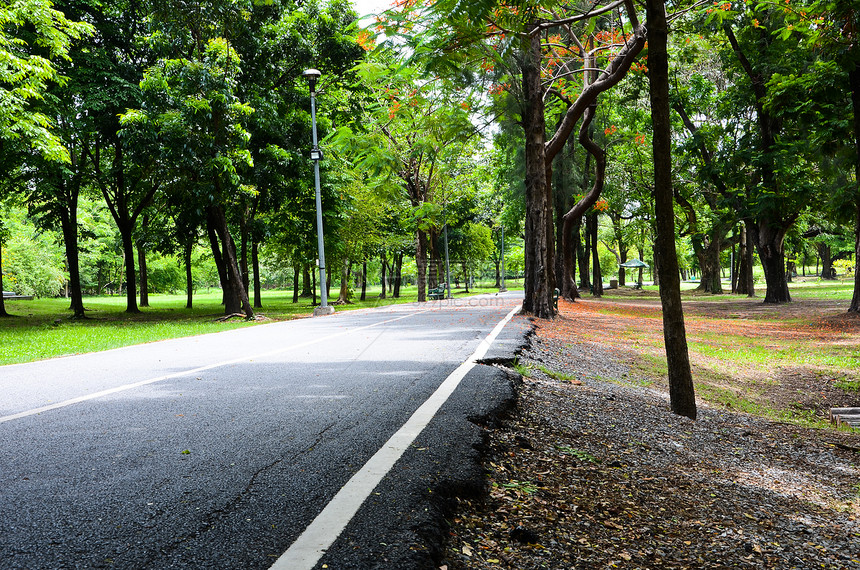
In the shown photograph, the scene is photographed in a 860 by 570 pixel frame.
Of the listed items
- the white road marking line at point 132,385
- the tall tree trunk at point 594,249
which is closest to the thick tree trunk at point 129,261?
the white road marking line at point 132,385

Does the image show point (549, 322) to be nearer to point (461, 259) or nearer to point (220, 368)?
point (220, 368)

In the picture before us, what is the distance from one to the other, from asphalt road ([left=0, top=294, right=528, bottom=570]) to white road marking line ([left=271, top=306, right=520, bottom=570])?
23 millimetres

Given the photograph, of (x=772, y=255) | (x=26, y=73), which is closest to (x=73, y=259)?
(x=26, y=73)

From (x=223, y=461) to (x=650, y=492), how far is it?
2778 mm

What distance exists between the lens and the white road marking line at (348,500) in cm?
231

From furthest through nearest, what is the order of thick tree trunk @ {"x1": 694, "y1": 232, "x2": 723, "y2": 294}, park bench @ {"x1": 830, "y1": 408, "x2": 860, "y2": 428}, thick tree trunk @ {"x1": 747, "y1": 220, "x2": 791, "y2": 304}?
1. thick tree trunk @ {"x1": 694, "y1": 232, "x2": 723, "y2": 294}
2. thick tree trunk @ {"x1": 747, "y1": 220, "x2": 791, "y2": 304}
3. park bench @ {"x1": 830, "y1": 408, "x2": 860, "y2": 428}

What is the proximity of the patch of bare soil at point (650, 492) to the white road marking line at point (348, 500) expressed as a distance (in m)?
0.51

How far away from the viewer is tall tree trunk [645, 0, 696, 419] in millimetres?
6094

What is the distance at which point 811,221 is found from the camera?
36969 mm

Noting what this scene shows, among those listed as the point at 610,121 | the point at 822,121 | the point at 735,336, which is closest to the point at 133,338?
the point at 735,336

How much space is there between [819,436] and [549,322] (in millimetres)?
8870

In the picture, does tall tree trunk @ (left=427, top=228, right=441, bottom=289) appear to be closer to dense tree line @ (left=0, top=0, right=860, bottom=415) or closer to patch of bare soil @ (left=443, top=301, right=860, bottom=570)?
dense tree line @ (left=0, top=0, right=860, bottom=415)

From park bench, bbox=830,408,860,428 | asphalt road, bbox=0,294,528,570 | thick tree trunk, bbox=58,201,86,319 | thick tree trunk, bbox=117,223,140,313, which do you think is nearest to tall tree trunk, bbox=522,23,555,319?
park bench, bbox=830,408,860,428

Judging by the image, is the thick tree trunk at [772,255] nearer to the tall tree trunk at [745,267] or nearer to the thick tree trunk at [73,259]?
the tall tree trunk at [745,267]
